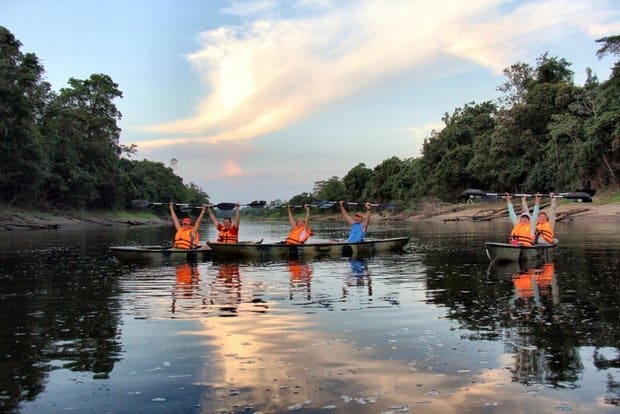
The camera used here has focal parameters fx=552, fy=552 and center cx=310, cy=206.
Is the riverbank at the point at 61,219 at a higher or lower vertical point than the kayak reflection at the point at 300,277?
higher

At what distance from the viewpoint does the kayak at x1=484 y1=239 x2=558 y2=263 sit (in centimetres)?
1443

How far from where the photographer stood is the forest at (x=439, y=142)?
4281cm

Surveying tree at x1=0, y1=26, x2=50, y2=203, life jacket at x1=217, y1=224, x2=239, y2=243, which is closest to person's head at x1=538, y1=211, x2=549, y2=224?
life jacket at x1=217, y1=224, x2=239, y2=243

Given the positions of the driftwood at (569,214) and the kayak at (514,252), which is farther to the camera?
the driftwood at (569,214)

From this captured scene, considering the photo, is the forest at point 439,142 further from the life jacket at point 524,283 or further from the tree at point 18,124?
the life jacket at point 524,283

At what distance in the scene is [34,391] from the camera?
5035 mm

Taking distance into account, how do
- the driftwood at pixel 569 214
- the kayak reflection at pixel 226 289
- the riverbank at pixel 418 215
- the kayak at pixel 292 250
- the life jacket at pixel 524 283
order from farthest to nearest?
1. the driftwood at pixel 569 214
2. the riverbank at pixel 418 215
3. the kayak at pixel 292 250
4. the life jacket at pixel 524 283
5. the kayak reflection at pixel 226 289

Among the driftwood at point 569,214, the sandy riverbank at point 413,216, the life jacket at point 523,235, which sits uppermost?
the sandy riverbank at point 413,216

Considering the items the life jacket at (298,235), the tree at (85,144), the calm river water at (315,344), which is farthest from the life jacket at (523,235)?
the tree at (85,144)

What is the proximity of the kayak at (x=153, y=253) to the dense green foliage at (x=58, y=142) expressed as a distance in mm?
28847

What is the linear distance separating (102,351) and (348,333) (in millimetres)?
2974

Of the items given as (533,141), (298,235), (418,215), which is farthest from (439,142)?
(298,235)

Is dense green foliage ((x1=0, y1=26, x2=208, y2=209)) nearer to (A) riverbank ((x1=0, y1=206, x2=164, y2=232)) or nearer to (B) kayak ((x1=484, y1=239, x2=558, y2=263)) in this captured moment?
(A) riverbank ((x1=0, y1=206, x2=164, y2=232))

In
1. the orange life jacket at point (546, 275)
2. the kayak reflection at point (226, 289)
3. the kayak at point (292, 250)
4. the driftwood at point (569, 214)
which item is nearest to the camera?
the kayak reflection at point (226, 289)
